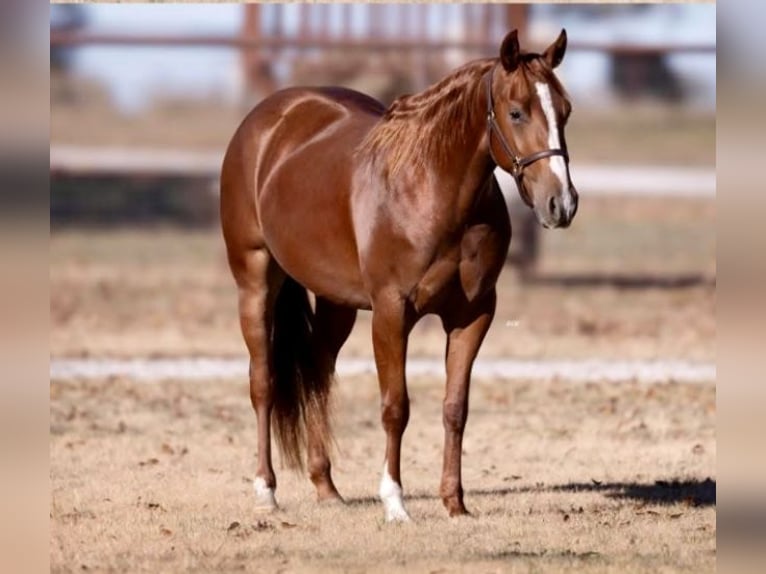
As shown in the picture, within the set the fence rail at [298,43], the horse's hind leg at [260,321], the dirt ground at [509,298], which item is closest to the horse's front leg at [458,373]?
the horse's hind leg at [260,321]

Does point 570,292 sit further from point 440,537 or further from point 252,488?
point 440,537

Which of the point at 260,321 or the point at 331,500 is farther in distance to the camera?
the point at 260,321

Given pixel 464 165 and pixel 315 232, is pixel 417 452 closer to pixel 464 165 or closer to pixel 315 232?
pixel 315 232

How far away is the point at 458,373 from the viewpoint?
7.13 metres

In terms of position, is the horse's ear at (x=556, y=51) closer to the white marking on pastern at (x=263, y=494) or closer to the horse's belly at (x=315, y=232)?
the horse's belly at (x=315, y=232)

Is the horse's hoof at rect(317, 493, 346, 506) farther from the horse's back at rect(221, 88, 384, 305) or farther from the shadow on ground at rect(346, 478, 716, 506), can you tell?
the horse's back at rect(221, 88, 384, 305)

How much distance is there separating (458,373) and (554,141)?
1.29 meters

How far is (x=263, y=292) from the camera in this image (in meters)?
8.09

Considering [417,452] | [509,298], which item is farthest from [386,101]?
[417,452]

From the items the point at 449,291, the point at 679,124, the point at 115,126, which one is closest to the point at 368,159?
the point at 449,291

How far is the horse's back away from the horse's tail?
1.47 ft

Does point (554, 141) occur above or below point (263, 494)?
above

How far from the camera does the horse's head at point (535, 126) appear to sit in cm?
630

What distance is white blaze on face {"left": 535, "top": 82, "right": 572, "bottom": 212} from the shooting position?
627 centimetres
